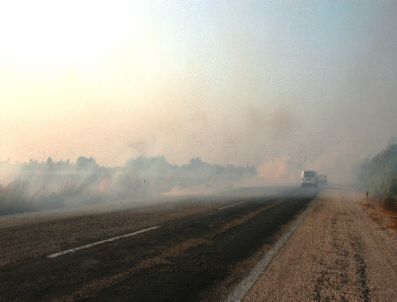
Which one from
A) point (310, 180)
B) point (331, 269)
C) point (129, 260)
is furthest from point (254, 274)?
point (310, 180)

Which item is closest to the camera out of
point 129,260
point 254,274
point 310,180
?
point 254,274

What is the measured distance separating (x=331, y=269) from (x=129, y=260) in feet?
11.8

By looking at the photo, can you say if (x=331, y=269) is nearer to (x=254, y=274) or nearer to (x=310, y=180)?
(x=254, y=274)

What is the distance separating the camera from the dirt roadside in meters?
6.52

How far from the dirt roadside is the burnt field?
1.94 feet

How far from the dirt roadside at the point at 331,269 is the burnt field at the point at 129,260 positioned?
0.59 meters

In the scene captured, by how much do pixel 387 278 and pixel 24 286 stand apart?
5.69 metres

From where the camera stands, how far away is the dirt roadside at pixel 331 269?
257 inches

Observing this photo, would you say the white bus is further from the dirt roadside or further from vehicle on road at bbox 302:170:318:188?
the dirt roadside

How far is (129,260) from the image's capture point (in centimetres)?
827

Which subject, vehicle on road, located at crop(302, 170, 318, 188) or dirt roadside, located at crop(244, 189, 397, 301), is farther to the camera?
vehicle on road, located at crop(302, 170, 318, 188)

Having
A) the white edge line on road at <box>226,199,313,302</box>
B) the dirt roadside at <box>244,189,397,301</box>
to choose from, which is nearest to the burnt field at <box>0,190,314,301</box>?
the white edge line on road at <box>226,199,313,302</box>

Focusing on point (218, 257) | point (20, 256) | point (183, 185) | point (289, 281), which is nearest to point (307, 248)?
point (218, 257)

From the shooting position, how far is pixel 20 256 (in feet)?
27.5
